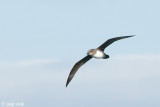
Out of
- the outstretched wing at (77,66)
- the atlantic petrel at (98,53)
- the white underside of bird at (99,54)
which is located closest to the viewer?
the atlantic petrel at (98,53)

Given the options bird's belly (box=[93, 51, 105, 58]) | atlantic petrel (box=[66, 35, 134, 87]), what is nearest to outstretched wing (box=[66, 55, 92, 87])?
atlantic petrel (box=[66, 35, 134, 87])

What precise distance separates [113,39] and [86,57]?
474 cm

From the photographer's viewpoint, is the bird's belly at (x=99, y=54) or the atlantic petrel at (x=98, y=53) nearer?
the atlantic petrel at (x=98, y=53)

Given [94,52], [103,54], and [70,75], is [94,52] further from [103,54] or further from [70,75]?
[70,75]

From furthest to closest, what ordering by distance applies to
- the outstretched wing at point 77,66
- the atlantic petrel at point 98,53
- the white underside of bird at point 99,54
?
the outstretched wing at point 77,66
the white underside of bird at point 99,54
the atlantic petrel at point 98,53

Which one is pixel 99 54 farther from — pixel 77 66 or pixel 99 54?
pixel 77 66

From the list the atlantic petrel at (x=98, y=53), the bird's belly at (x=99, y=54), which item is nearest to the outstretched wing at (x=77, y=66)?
the atlantic petrel at (x=98, y=53)

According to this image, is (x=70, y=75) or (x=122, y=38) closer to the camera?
(x=122, y=38)

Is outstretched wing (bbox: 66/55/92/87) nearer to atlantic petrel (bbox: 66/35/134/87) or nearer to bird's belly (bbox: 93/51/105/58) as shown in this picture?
atlantic petrel (bbox: 66/35/134/87)

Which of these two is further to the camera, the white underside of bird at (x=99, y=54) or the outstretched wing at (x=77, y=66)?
the outstretched wing at (x=77, y=66)

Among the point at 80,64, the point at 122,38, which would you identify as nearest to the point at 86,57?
the point at 80,64

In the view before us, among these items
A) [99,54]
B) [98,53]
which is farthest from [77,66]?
[99,54]

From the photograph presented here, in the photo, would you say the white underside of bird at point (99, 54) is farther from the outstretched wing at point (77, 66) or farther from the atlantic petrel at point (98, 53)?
the outstretched wing at point (77, 66)

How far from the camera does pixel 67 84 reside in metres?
36.1
